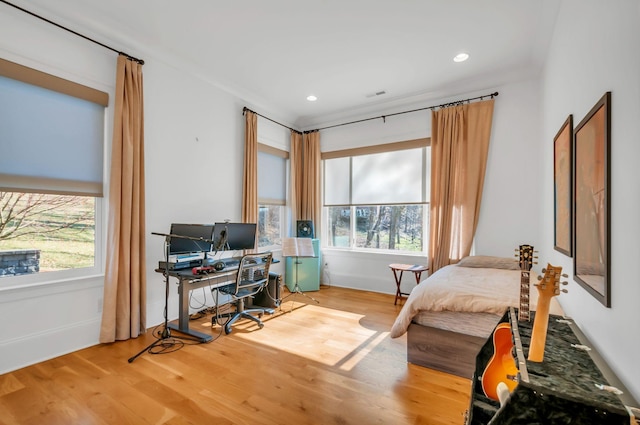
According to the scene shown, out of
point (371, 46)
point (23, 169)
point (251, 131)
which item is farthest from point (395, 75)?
point (23, 169)

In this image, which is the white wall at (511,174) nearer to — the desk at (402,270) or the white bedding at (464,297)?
the desk at (402,270)

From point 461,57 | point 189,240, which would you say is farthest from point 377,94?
point 189,240

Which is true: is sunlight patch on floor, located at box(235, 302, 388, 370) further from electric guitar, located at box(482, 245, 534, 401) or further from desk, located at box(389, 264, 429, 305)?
electric guitar, located at box(482, 245, 534, 401)

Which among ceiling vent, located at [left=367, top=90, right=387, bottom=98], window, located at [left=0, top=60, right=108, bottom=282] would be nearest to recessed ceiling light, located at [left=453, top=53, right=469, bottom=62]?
ceiling vent, located at [left=367, top=90, right=387, bottom=98]

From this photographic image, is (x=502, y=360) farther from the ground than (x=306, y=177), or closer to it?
closer to it

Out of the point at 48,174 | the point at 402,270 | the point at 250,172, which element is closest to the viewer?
the point at 48,174

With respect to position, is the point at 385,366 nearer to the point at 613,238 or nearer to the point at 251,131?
the point at 613,238

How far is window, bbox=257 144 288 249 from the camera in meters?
4.96

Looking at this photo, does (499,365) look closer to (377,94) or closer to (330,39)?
(330,39)

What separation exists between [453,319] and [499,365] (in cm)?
95

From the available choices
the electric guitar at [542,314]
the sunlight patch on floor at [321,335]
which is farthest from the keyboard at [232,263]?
the electric guitar at [542,314]

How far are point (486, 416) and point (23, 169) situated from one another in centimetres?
354

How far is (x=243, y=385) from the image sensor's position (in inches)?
86.7

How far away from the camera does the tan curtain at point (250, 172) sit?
4402mm
